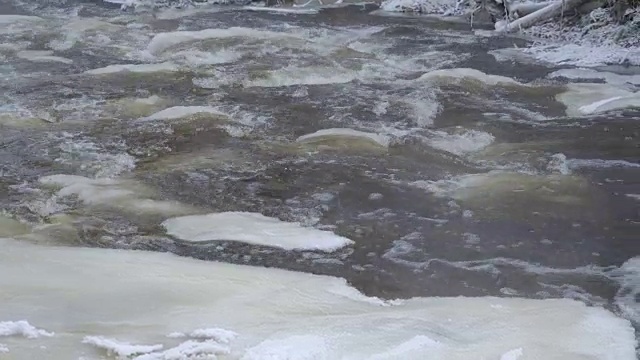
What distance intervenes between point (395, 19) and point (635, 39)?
3703mm

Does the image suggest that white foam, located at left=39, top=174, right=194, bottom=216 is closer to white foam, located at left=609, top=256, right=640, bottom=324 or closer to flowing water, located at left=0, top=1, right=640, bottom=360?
flowing water, located at left=0, top=1, right=640, bottom=360

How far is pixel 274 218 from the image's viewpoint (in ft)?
14.6

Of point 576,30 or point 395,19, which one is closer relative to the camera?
point 576,30

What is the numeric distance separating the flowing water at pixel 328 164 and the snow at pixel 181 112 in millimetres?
26

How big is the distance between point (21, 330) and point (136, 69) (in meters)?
5.46

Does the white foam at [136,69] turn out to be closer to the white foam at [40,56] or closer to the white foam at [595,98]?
the white foam at [40,56]

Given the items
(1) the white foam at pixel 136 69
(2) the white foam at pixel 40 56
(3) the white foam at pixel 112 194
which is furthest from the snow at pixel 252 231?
(2) the white foam at pixel 40 56

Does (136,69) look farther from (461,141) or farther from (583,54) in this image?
(583,54)

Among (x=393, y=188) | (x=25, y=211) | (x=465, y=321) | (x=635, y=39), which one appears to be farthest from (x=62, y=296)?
(x=635, y=39)

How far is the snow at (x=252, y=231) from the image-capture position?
4.11m

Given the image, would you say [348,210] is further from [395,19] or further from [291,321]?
[395,19]

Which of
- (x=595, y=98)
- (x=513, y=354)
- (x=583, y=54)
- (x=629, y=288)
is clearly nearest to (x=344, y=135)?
(x=595, y=98)

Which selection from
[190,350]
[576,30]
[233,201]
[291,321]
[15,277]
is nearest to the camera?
[190,350]

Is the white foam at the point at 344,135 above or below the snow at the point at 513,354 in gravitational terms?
above
